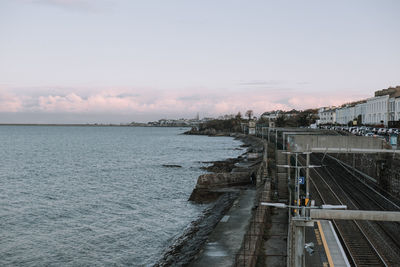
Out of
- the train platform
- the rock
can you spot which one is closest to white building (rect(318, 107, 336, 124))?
the rock

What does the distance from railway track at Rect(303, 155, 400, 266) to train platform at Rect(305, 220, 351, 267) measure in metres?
0.45

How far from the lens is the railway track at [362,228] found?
736 inches

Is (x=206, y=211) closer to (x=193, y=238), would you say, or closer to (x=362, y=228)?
(x=193, y=238)

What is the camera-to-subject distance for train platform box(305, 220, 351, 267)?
1773cm

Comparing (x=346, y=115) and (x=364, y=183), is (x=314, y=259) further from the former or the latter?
(x=346, y=115)

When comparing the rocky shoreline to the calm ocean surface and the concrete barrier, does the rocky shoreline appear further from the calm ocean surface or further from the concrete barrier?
the concrete barrier

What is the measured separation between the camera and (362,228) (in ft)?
76.7

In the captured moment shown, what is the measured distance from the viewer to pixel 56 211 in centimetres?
3775

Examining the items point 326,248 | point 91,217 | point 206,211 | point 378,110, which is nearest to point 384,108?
point 378,110

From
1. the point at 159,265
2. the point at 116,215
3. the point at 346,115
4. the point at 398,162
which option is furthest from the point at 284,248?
the point at 346,115

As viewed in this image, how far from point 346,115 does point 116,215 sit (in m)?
120

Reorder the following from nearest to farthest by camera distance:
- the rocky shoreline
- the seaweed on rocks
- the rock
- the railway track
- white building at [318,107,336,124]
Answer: the railway track → the seaweed on rocks → the rocky shoreline → the rock → white building at [318,107,336,124]

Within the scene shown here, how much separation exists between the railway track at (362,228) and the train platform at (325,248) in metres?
0.45

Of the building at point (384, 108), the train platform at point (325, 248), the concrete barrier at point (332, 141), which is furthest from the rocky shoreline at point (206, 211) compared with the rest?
the building at point (384, 108)
